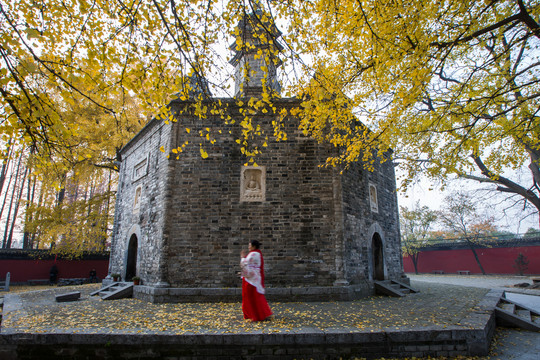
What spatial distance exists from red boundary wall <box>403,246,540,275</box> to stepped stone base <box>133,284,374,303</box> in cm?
1967

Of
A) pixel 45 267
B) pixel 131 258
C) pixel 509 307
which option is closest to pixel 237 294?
pixel 131 258

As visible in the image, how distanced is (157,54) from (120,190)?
33.9 ft

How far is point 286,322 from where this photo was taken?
17.8ft

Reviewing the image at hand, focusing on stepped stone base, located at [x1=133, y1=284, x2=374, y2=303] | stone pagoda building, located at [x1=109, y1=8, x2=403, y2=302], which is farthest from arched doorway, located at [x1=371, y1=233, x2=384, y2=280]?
stepped stone base, located at [x1=133, y1=284, x2=374, y2=303]

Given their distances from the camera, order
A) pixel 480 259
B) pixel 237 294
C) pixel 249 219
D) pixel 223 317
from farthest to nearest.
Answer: pixel 480 259
pixel 249 219
pixel 237 294
pixel 223 317

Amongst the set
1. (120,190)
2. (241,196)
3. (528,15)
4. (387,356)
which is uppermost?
(528,15)

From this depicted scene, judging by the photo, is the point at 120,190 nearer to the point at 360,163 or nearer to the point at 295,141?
the point at 295,141

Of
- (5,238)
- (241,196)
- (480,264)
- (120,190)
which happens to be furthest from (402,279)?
(5,238)

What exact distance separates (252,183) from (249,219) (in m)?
1.06

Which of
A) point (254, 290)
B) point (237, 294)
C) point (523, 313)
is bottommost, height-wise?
point (523, 313)

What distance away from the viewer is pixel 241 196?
8.86 metres

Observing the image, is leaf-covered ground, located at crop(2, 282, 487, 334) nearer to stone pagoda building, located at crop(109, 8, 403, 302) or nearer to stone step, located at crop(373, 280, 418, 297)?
stone pagoda building, located at crop(109, 8, 403, 302)

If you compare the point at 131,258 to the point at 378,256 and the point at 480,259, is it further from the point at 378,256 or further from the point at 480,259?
the point at 480,259

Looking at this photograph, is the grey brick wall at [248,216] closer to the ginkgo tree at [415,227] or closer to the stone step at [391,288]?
the stone step at [391,288]
